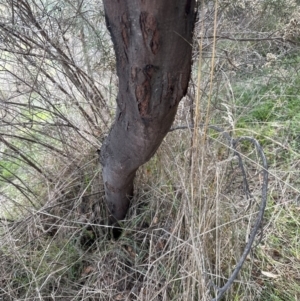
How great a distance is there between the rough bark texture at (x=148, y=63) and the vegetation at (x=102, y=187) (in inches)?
7.4

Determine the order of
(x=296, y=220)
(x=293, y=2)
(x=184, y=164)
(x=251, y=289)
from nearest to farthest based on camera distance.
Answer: (x=251, y=289), (x=184, y=164), (x=296, y=220), (x=293, y=2)

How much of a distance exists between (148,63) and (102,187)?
35.6 inches

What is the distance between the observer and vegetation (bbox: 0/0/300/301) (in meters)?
1.27

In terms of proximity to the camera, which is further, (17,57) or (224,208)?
(17,57)

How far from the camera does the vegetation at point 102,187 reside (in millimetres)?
1266

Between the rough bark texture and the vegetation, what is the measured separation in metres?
0.19

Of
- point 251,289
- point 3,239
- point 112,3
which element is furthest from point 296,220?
point 3,239

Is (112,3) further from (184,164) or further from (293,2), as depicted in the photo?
(293,2)

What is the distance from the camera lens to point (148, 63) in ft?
2.79

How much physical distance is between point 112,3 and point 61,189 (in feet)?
3.54

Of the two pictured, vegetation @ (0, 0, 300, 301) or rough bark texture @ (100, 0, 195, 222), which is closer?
rough bark texture @ (100, 0, 195, 222)

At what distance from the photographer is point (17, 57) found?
5.05ft

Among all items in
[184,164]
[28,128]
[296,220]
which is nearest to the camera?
[184,164]

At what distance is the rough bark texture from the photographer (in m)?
0.77
